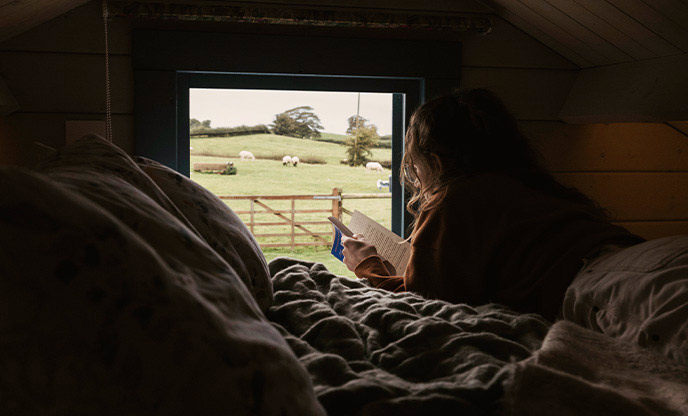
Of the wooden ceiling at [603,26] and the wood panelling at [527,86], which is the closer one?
the wooden ceiling at [603,26]

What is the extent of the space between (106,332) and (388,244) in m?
1.34

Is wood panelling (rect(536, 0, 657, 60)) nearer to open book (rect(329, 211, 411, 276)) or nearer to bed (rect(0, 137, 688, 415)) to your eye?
open book (rect(329, 211, 411, 276))

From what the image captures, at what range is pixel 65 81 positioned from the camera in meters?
1.85

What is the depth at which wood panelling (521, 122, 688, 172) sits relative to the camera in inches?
84.4

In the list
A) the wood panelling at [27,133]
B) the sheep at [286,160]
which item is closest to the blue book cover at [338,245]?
the sheep at [286,160]

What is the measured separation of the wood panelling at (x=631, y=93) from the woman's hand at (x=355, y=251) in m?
1.03

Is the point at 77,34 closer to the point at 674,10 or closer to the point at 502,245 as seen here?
the point at 502,245

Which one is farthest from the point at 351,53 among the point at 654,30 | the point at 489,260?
the point at 489,260

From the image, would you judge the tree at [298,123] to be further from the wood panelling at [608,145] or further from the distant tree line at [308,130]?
the wood panelling at [608,145]

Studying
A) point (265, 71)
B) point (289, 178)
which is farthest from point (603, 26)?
point (289, 178)

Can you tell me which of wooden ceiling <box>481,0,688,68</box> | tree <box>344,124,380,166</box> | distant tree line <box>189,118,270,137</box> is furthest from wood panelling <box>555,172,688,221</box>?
distant tree line <box>189,118,270,137</box>

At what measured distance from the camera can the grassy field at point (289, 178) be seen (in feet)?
7.00

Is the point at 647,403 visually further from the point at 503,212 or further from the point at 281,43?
the point at 281,43

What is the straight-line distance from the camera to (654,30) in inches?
61.0
